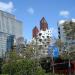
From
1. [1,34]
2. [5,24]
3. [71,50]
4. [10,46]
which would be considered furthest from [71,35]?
[5,24]

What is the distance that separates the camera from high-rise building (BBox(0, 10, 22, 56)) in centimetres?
10368

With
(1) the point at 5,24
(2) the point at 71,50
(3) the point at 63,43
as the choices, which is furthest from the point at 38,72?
(1) the point at 5,24

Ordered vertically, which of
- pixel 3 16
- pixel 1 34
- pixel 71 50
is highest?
pixel 3 16

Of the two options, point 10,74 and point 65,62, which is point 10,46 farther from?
point 10,74

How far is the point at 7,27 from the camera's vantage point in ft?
383

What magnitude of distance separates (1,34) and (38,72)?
2682 inches

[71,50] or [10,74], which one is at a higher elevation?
[71,50]

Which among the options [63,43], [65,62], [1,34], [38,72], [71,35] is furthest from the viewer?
[1,34]

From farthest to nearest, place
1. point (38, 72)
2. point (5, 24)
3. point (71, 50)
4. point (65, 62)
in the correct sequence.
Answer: point (5, 24)
point (65, 62)
point (71, 50)
point (38, 72)

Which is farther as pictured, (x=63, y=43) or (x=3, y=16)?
(x=3, y=16)

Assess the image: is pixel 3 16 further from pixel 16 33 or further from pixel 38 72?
pixel 38 72

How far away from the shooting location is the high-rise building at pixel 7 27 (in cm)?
10368

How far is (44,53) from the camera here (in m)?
80.7

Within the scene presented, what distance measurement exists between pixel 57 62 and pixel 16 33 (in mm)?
43844
